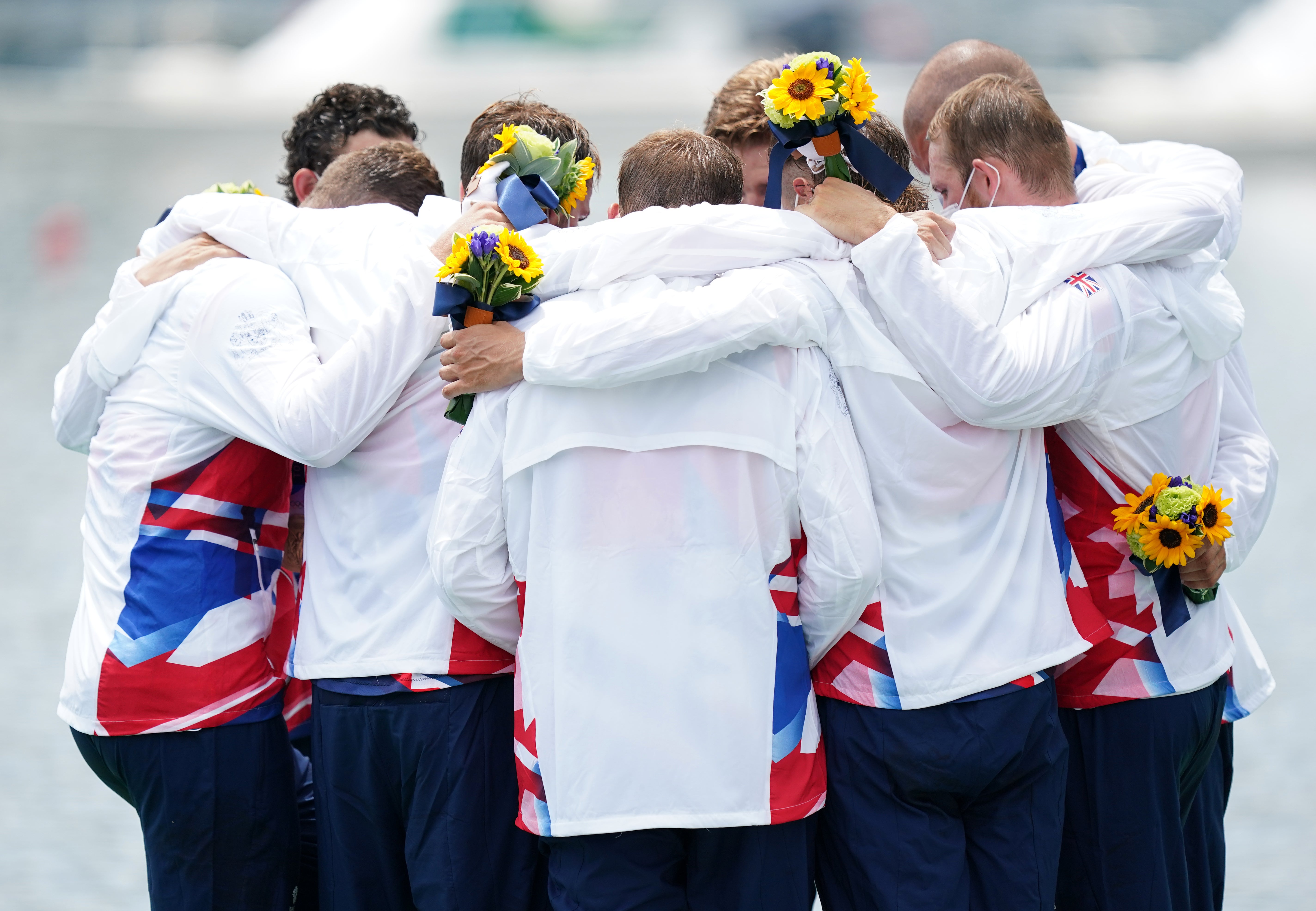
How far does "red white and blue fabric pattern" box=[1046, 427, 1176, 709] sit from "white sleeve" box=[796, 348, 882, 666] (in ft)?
1.46

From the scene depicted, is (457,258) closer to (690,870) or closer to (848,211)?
(848,211)

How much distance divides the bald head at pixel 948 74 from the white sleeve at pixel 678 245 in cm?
99

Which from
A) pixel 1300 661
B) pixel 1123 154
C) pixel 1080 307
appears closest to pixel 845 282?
pixel 1080 307

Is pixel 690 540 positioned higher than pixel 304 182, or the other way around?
pixel 304 182

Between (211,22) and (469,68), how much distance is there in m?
4.38

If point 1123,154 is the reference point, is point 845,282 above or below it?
below

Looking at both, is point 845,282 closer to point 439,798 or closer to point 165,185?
point 439,798

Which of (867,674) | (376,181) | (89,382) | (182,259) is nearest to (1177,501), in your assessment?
(867,674)

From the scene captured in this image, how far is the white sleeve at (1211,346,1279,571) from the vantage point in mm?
2053

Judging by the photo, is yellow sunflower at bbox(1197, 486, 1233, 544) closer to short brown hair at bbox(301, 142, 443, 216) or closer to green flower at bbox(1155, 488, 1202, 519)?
green flower at bbox(1155, 488, 1202, 519)

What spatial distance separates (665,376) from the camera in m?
1.70

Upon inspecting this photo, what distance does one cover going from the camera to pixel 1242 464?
2076 mm

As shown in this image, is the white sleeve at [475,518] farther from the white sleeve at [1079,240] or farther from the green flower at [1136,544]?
the green flower at [1136,544]

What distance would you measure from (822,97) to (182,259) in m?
1.10
